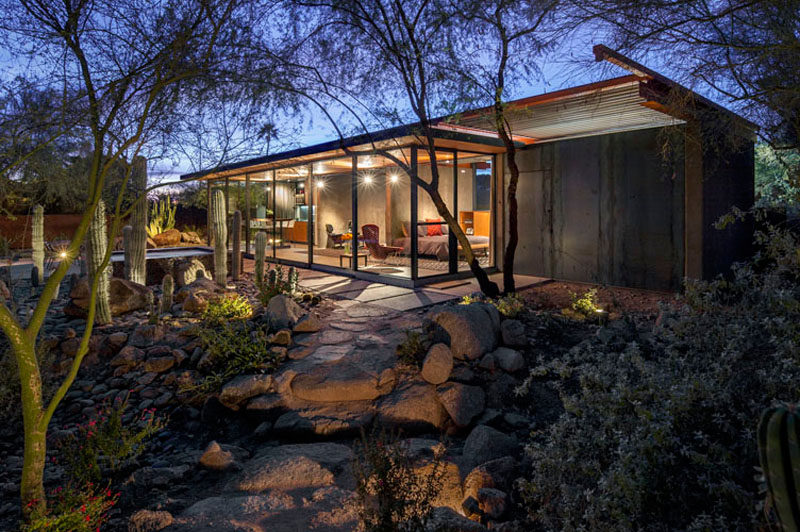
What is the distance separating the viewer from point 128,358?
5656mm

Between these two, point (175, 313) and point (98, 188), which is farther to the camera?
point (175, 313)

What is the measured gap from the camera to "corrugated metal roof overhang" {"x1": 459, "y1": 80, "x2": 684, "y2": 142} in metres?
6.49

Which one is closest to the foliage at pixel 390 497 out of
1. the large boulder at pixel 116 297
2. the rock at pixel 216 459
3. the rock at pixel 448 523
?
the rock at pixel 448 523

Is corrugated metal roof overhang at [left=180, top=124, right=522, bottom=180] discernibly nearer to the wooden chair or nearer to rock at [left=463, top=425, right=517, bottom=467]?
the wooden chair

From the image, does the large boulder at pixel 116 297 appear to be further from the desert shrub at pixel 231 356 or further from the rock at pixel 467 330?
the rock at pixel 467 330

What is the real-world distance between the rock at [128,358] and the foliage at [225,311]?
933 mm

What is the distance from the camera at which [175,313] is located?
7.31 meters

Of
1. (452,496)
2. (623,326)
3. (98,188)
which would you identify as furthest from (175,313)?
(623,326)

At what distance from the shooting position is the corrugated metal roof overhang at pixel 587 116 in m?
6.49

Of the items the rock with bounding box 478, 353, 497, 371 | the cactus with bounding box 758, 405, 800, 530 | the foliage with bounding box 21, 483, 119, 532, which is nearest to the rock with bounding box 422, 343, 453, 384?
the rock with bounding box 478, 353, 497, 371

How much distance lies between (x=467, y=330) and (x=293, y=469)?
2503mm

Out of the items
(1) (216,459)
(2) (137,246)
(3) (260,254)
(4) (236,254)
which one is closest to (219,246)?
(3) (260,254)

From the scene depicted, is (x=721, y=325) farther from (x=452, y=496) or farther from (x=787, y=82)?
(x=787, y=82)

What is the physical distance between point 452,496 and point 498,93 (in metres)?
5.43
